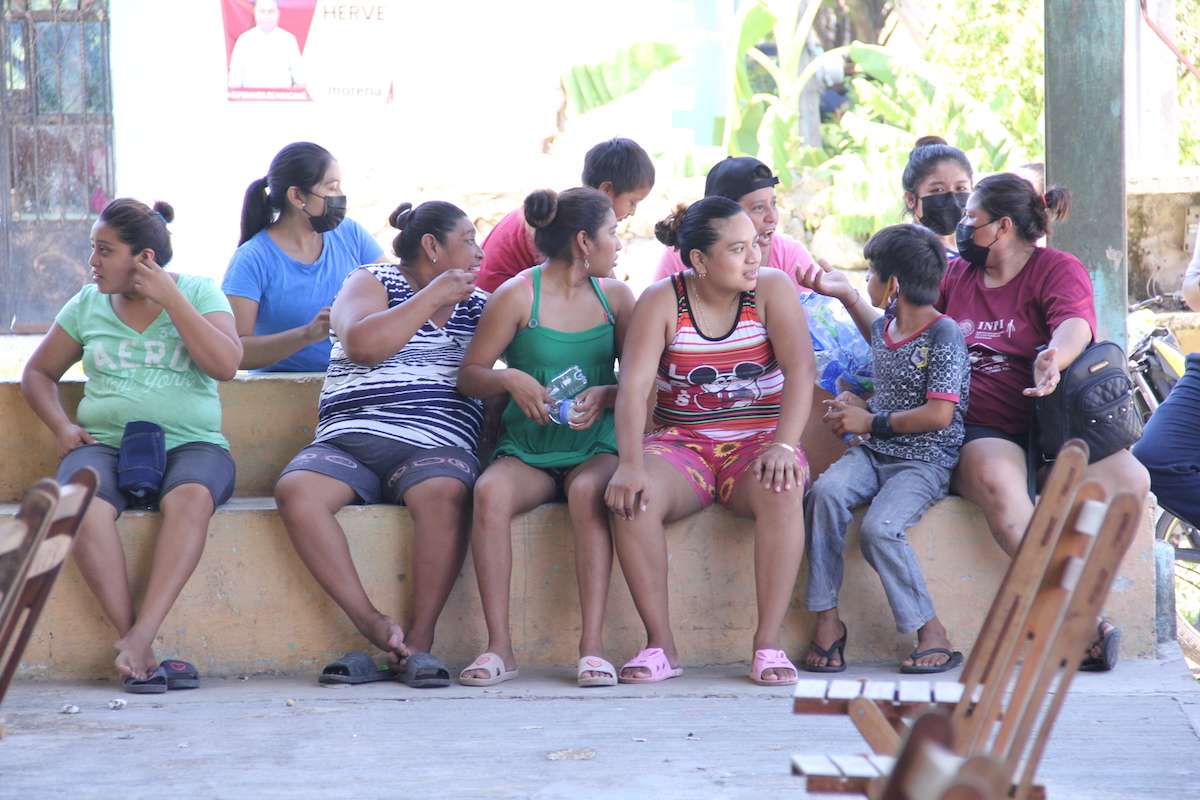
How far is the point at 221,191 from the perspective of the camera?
10859mm

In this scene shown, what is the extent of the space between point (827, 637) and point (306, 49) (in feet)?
30.2

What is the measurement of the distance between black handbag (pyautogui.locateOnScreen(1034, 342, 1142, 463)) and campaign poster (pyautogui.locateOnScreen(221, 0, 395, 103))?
9.00 m

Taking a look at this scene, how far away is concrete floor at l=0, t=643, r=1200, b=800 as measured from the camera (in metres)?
2.51

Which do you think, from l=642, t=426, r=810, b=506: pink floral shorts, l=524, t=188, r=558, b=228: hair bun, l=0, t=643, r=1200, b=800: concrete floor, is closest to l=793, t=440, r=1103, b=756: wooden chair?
l=0, t=643, r=1200, b=800: concrete floor

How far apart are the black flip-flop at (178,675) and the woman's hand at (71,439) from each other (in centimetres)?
73

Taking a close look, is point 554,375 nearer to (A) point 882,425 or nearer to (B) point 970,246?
(A) point 882,425

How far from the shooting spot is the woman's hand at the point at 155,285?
343cm

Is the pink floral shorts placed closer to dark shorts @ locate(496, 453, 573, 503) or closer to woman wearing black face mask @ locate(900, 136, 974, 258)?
dark shorts @ locate(496, 453, 573, 503)

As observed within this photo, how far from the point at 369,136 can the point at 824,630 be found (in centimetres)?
903

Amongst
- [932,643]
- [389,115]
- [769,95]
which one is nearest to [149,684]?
[932,643]

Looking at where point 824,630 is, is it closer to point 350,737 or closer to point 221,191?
point 350,737

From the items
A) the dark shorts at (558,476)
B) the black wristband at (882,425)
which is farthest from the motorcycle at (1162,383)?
the dark shorts at (558,476)

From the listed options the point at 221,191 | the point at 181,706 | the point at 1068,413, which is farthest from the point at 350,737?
the point at 221,191

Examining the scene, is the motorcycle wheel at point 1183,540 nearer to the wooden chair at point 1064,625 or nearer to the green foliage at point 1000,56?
the wooden chair at point 1064,625
